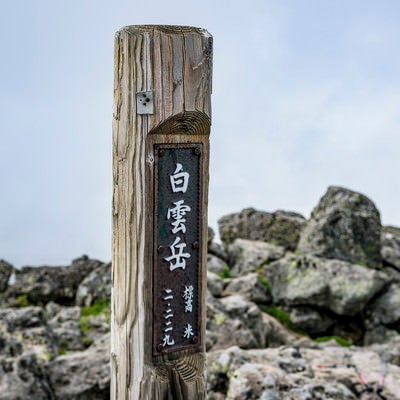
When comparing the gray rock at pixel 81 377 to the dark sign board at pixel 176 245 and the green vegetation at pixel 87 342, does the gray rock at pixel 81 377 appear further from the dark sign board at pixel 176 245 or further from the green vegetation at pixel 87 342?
the dark sign board at pixel 176 245

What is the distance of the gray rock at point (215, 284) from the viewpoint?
1389 centimetres

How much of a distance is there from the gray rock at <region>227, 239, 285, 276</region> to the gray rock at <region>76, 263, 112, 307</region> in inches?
134

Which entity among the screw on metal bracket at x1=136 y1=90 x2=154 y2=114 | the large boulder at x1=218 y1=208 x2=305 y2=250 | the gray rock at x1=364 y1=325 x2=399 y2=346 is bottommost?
the gray rock at x1=364 y1=325 x2=399 y2=346

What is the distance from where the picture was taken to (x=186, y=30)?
5.54 meters

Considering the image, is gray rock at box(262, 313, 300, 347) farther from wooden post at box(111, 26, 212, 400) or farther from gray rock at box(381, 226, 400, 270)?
wooden post at box(111, 26, 212, 400)

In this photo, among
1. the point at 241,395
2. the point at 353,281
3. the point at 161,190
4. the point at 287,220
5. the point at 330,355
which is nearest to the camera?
the point at 161,190

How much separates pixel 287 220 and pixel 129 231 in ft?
40.3

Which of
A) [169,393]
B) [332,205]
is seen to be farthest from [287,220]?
[169,393]

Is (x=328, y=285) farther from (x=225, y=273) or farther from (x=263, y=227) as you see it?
(x=263, y=227)

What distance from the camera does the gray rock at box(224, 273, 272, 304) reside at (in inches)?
580

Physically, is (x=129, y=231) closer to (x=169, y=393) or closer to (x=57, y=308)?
(x=169, y=393)

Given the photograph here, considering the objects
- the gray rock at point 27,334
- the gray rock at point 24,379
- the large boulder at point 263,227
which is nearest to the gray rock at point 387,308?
the large boulder at point 263,227

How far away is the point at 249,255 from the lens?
16.5 m

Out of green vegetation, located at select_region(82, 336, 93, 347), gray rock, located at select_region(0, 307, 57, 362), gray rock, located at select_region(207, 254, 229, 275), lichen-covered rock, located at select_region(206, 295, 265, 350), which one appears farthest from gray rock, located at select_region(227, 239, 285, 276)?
gray rock, located at select_region(0, 307, 57, 362)
